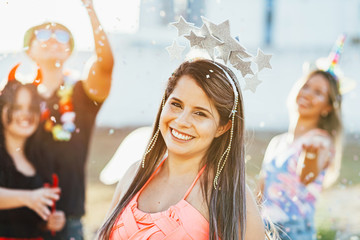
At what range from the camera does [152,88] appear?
8188 mm

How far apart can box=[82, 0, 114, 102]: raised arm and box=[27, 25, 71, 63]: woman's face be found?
181 millimetres

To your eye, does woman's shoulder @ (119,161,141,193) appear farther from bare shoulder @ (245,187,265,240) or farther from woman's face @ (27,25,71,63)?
woman's face @ (27,25,71,63)

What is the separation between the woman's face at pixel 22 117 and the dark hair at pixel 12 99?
11 millimetres

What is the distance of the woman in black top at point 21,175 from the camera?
117 inches

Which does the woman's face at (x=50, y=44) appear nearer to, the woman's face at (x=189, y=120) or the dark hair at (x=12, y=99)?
the dark hair at (x=12, y=99)

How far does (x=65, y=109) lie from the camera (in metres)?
3.21

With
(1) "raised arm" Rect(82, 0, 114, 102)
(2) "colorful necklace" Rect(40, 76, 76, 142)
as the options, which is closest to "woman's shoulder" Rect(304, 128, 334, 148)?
(1) "raised arm" Rect(82, 0, 114, 102)

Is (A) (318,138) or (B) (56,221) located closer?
(B) (56,221)

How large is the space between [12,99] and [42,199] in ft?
1.80

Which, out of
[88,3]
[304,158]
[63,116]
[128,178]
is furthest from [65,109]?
[304,158]

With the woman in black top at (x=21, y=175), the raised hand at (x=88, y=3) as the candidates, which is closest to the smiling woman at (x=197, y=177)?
the raised hand at (x=88, y=3)

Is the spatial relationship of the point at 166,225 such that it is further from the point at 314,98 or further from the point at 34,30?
the point at 314,98

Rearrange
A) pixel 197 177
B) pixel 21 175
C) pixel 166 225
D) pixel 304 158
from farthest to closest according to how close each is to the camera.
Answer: pixel 304 158, pixel 21 175, pixel 197 177, pixel 166 225

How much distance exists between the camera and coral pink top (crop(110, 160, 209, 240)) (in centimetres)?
175
